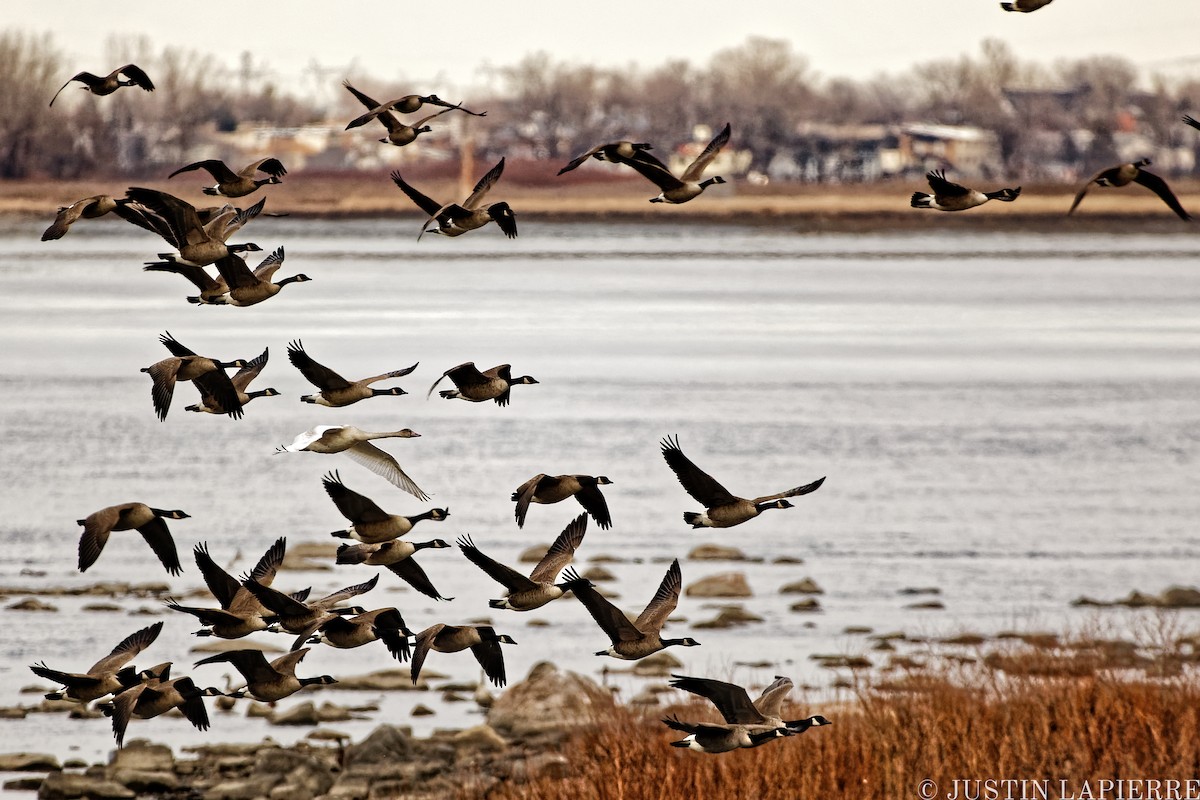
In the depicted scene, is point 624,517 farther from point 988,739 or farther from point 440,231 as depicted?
point 440,231

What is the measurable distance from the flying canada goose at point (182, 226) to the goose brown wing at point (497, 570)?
5.31 ft

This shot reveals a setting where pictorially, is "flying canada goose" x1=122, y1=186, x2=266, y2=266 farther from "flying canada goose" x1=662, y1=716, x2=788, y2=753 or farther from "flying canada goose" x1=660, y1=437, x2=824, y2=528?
"flying canada goose" x1=662, y1=716, x2=788, y2=753

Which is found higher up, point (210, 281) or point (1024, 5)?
point (1024, 5)

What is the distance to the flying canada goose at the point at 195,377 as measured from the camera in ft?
25.6

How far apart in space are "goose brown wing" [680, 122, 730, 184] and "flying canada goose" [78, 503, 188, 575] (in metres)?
2.62

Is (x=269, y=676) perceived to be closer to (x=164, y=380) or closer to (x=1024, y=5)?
(x=164, y=380)

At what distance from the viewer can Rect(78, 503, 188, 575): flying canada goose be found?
7.42 metres

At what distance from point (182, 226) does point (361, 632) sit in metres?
1.85

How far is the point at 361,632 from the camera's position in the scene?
7.60 m

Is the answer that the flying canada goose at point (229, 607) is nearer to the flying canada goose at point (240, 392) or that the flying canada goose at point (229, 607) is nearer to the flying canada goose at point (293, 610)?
the flying canada goose at point (293, 610)

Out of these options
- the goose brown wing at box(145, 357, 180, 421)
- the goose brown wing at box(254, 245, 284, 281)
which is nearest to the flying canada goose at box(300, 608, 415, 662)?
the goose brown wing at box(145, 357, 180, 421)

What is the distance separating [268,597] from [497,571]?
3.02 feet

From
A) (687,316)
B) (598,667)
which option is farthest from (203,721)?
(687,316)

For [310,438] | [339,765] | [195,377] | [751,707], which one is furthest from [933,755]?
[339,765]
